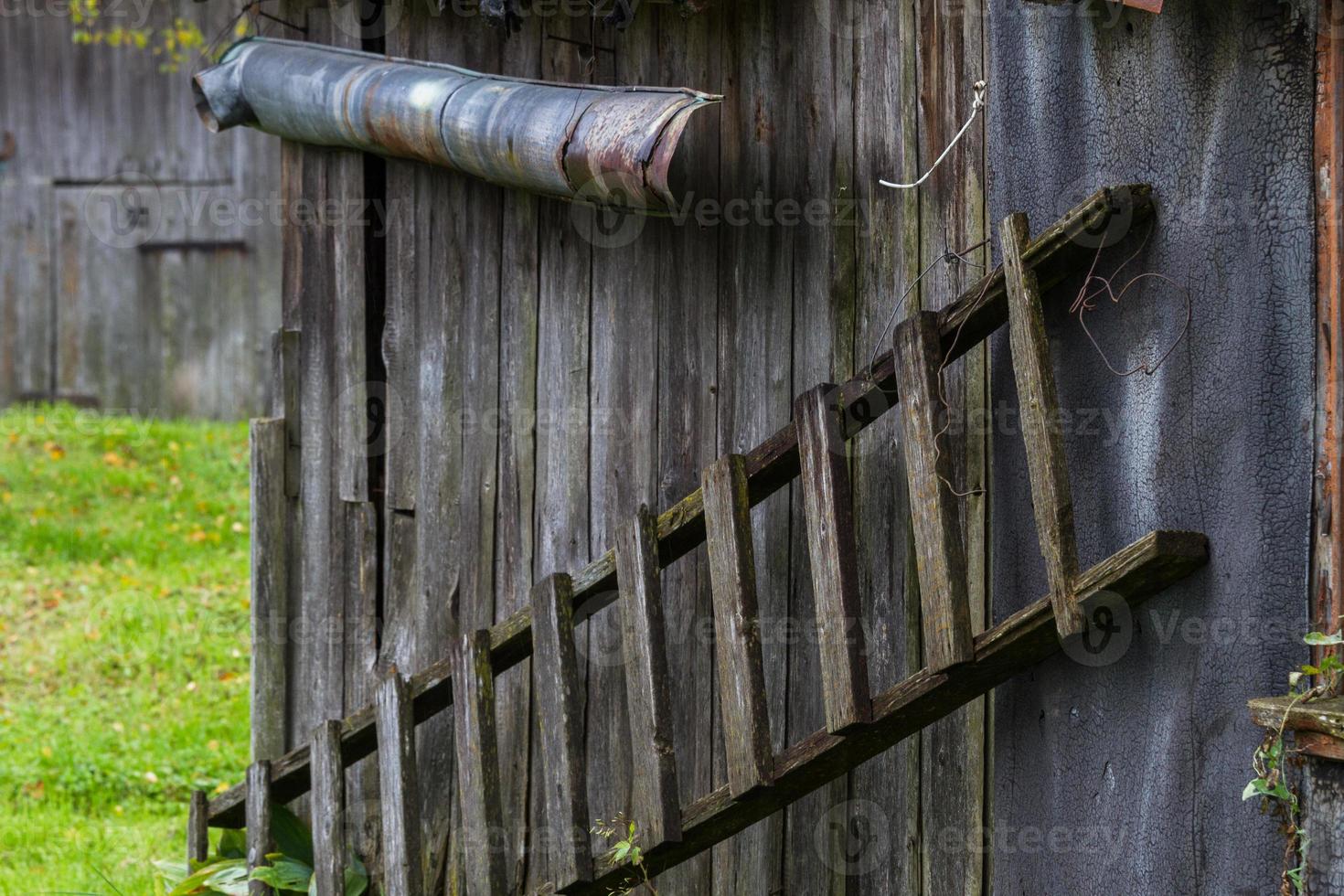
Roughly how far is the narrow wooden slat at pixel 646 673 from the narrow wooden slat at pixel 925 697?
83 mm

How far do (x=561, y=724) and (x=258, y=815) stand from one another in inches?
58.6

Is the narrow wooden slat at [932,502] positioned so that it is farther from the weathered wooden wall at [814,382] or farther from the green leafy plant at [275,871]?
the green leafy plant at [275,871]

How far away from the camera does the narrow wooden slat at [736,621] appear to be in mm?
3240

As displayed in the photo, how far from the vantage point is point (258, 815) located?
4.60 meters

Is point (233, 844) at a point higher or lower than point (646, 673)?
lower

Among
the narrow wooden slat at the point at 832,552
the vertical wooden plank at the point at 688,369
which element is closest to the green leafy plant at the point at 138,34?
the vertical wooden plank at the point at 688,369

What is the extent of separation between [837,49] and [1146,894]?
2.10 metres

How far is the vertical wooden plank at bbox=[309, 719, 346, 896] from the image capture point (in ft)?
14.4

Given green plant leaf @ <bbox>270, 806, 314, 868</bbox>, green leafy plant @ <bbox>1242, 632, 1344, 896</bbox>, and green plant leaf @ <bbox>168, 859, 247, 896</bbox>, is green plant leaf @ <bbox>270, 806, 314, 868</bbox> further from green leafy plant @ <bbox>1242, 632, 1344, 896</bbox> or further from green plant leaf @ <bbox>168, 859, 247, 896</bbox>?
green leafy plant @ <bbox>1242, 632, 1344, 896</bbox>

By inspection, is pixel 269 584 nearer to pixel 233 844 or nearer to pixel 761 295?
pixel 233 844

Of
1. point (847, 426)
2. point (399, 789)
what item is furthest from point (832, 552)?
point (399, 789)

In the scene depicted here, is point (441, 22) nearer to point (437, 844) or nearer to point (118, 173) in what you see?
point (437, 844)

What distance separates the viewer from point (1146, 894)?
9.15ft

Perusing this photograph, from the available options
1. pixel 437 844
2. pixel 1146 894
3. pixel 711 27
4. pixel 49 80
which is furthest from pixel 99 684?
pixel 49 80
